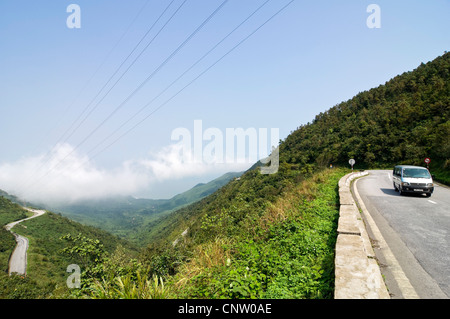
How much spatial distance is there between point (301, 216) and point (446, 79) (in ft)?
246

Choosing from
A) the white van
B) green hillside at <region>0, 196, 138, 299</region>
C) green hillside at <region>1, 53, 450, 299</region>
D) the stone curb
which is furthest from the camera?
green hillside at <region>0, 196, 138, 299</region>

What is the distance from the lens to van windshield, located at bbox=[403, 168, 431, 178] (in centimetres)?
1302

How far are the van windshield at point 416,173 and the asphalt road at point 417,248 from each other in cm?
393

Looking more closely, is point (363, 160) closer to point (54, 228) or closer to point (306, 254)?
point (306, 254)

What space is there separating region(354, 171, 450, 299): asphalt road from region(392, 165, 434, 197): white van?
2899 millimetres

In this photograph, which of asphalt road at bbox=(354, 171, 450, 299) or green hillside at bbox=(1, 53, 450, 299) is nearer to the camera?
asphalt road at bbox=(354, 171, 450, 299)

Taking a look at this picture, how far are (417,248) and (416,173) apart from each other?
10.8 meters

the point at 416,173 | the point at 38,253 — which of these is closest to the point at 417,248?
the point at 416,173

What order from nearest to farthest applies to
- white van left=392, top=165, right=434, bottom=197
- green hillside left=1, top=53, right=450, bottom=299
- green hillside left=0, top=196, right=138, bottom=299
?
1. green hillside left=1, top=53, right=450, bottom=299
2. white van left=392, top=165, right=434, bottom=197
3. green hillside left=0, top=196, right=138, bottom=299

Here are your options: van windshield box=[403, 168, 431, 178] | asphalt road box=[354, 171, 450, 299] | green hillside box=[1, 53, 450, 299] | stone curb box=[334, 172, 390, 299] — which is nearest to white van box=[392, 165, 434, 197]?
van windshield box=[403, 168, 431, 178]

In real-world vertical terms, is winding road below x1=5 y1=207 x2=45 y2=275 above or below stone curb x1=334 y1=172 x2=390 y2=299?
below

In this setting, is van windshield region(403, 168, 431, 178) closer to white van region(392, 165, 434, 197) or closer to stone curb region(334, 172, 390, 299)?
white van region(392, 165, 434, 197)

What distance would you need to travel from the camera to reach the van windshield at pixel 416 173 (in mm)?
13023
